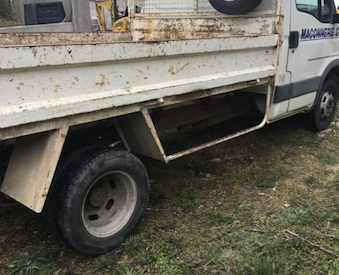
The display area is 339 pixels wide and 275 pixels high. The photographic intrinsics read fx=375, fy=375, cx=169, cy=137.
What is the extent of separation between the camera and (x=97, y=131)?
10.3ft

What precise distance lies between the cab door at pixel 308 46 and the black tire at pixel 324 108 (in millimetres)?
340

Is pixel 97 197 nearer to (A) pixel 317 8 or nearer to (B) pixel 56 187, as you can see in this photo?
(B) pixel 56 187

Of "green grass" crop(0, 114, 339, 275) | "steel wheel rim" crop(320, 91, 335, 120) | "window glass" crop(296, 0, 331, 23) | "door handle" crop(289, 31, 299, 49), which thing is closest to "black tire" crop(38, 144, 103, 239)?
"green grass" crop(0, 114, 339, 275)

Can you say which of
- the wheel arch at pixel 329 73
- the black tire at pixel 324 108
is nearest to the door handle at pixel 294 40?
the wheel arch at pixel 329 73

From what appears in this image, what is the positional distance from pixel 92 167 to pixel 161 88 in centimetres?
78

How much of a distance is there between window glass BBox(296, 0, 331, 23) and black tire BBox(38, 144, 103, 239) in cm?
288

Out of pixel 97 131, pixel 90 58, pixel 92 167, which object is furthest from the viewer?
pixel 97 131

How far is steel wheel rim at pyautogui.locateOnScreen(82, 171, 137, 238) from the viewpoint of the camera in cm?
284

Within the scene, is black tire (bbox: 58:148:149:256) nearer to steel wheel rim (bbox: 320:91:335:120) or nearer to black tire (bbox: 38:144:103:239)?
black tire (bbox: 38:144:103:239)

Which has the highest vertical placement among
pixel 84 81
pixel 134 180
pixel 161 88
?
pixel 84 81

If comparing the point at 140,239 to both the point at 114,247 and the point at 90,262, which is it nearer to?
the point at 114,247

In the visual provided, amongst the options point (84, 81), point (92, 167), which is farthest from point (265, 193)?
point (84, 81)

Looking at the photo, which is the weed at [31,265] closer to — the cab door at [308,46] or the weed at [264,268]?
the weed at [264,268]

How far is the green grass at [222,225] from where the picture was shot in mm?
2662
